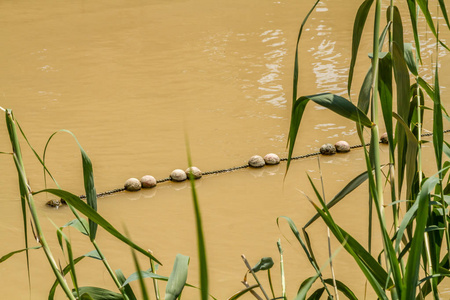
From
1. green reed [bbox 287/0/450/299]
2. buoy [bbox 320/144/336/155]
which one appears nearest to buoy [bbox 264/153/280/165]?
buoy [bbox 320/144/336/155]

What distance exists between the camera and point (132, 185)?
341 centimetres

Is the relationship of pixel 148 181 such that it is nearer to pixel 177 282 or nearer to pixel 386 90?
pixel 386 90

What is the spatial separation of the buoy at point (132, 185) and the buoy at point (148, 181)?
0.10ft

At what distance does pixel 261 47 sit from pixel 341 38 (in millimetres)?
709

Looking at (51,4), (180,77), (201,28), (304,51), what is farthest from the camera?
(51,4)

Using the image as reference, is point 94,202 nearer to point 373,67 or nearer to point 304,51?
point 373,67

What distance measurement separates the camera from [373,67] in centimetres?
94

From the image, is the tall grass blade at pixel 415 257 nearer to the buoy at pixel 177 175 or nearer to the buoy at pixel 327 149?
the buoy at pixel 177 175

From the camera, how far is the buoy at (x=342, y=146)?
3742 millimetres

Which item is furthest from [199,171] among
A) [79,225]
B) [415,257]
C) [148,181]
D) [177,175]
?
[415,257]

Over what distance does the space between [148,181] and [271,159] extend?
69 centimetres

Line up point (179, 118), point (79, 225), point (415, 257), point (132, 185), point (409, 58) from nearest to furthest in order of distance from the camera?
point (415, 257), point (79, 225), point (409, 58), point (132, 185), point (179, 118)

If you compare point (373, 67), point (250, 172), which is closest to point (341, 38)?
point (250, 172)

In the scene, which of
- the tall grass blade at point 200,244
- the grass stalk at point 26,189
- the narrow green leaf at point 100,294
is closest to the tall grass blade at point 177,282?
the grass stalk at point 26,189
